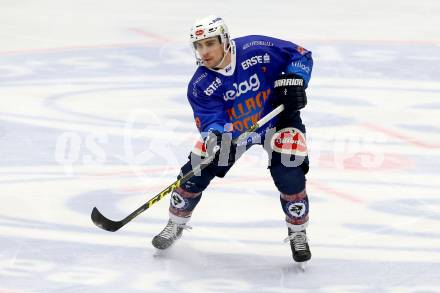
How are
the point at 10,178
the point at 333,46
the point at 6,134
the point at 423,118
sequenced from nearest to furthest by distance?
1. the point at 10,178
2. the point at 6,134
3. the point at 423,118
4. the point at 333,46

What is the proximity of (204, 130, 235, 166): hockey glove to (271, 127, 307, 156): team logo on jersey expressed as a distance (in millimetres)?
235

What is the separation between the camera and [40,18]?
39.3 ft

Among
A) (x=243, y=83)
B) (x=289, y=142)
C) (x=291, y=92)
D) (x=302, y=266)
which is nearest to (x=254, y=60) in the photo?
(x=243, y=83)

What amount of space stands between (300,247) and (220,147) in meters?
0.64

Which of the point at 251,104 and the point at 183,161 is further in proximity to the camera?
the point at 183,161

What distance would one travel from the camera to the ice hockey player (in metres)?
4.69

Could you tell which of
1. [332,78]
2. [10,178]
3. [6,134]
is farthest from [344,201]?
[332,78]

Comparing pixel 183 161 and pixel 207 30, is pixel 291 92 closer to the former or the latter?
pixel 207 30

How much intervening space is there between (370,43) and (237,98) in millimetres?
6045

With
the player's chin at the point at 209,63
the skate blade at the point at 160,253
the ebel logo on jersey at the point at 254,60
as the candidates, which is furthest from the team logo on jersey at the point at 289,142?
the skate blade at the point at 160,253

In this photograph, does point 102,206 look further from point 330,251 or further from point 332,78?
point 332,78

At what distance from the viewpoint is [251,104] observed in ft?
16.0

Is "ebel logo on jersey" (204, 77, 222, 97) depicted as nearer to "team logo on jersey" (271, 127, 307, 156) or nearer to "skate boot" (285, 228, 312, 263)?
"team logo on jersey" (271, 127, 307, 156)

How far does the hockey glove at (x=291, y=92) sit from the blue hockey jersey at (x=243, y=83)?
0.17ft
